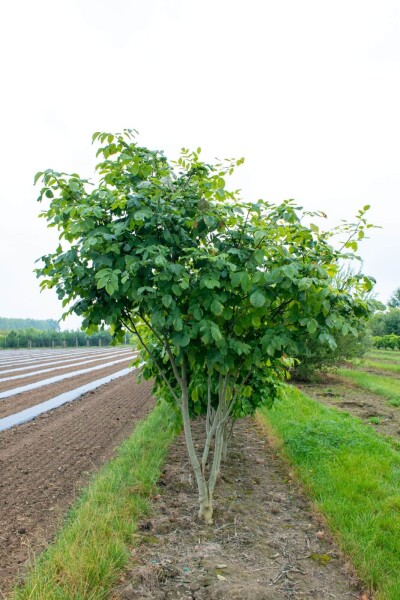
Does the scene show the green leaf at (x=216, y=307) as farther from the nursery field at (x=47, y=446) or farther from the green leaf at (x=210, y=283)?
the nursery field at (x=47, y=446)

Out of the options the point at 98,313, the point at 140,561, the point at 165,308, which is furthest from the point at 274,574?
the point at 98,313

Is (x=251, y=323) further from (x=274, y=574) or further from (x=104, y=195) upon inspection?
(x=274, y=574)

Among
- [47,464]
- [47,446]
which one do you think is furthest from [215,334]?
[47,446]

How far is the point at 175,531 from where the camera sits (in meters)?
3.61

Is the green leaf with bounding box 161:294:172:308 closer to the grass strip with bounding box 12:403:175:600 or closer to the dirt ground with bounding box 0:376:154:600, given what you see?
the grass strip with bounding box 12:403:175:600

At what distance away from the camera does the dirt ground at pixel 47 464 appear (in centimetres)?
362

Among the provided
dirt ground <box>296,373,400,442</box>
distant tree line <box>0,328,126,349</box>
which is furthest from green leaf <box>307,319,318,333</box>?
distant tree line <box>0,328,126,349</box>

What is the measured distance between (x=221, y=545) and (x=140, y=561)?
0.64 metres

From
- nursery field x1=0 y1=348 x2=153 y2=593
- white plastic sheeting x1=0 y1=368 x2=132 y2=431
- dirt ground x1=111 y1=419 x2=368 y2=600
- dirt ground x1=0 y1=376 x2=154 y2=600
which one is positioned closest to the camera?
dirt ground x1=111 y1=419 x2=368 y2=600

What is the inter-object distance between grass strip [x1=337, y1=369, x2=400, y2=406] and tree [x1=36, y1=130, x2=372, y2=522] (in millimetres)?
8502

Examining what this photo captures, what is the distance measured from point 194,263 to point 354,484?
8.95 feet

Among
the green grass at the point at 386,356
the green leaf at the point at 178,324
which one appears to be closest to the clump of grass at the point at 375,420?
the green leaf at the point at 178,324

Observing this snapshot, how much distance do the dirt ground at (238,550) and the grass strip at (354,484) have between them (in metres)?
0.14

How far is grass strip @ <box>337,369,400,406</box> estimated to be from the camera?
1156cm
